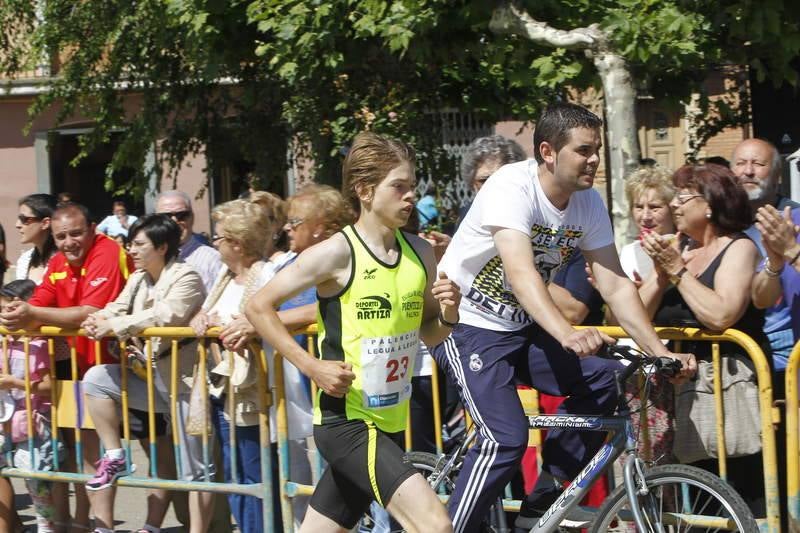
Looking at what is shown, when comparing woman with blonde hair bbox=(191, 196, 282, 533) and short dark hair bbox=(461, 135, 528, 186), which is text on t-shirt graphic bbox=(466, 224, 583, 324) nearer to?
short dark hair bbox=(461, 135, 528, 186)

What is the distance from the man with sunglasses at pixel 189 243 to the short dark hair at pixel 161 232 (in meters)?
0.67

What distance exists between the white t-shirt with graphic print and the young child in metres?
2.72

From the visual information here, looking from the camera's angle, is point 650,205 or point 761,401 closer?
point 761,401

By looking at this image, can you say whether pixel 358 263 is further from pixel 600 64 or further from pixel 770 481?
pixel 600 64

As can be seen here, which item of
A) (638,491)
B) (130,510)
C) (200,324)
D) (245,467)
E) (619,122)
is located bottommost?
(130,510)

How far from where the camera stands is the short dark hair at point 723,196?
490 cm

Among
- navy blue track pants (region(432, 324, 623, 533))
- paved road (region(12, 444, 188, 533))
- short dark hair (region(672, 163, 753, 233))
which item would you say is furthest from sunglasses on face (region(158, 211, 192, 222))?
short dark hair (region(672, 163, 753, 233))

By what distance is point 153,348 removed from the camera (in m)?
6.00

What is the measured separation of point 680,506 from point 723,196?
1.27 m

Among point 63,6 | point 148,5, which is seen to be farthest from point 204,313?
point 63,6

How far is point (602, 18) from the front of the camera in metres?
7.35

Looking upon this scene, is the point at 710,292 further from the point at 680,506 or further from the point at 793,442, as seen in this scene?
the point at 680,506

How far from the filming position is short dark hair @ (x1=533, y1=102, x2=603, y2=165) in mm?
4461

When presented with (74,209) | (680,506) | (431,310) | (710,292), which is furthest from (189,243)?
(680,506)
